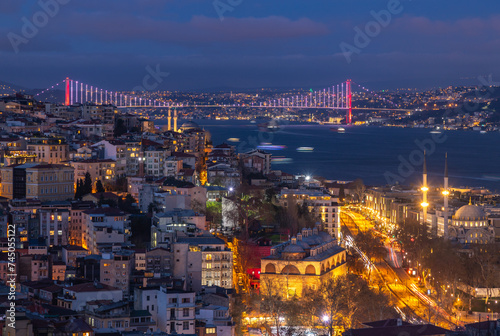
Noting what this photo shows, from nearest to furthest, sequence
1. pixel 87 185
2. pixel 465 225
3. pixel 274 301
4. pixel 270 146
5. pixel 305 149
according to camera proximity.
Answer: pixel 274 301 < pixel 87 185 < pixel 465 225 < pixel 305 149 < pixel 270 146

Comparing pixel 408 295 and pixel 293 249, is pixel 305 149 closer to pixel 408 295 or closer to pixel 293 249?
pixel 408 295

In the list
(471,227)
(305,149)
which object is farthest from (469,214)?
(305,149)

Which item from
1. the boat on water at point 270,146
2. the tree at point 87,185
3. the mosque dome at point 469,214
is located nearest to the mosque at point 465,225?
the mosque dome at point 469,214

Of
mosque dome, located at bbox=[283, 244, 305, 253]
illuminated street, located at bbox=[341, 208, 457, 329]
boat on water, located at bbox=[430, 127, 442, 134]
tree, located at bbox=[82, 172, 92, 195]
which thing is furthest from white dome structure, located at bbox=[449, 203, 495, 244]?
boat on water, located at bbox=[430, 127, 442, 134]

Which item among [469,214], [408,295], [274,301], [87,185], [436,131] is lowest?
[408,295]

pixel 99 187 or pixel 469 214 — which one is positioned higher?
pixel 99 187

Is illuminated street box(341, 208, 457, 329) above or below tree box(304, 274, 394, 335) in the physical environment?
below

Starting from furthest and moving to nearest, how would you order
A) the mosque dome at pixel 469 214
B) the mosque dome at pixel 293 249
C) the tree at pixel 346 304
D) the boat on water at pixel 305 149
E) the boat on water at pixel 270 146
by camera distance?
the boat on water at pixel 305 149 → the boat on water at pixel 270 146 → the mosque dome at pixel 469 214 → the mosque dome at pixel 293 249 → the tree at pixel 346 304

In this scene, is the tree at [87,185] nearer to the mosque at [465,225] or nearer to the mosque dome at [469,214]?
the mosque at [465,225]

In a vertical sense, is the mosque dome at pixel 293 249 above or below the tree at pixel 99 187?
below

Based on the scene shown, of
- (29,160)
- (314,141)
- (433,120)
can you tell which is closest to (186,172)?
(29,160)

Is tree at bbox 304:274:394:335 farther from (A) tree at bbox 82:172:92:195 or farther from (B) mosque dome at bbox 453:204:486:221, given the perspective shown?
(B) mosque dome at bbox 453:204:486:221
